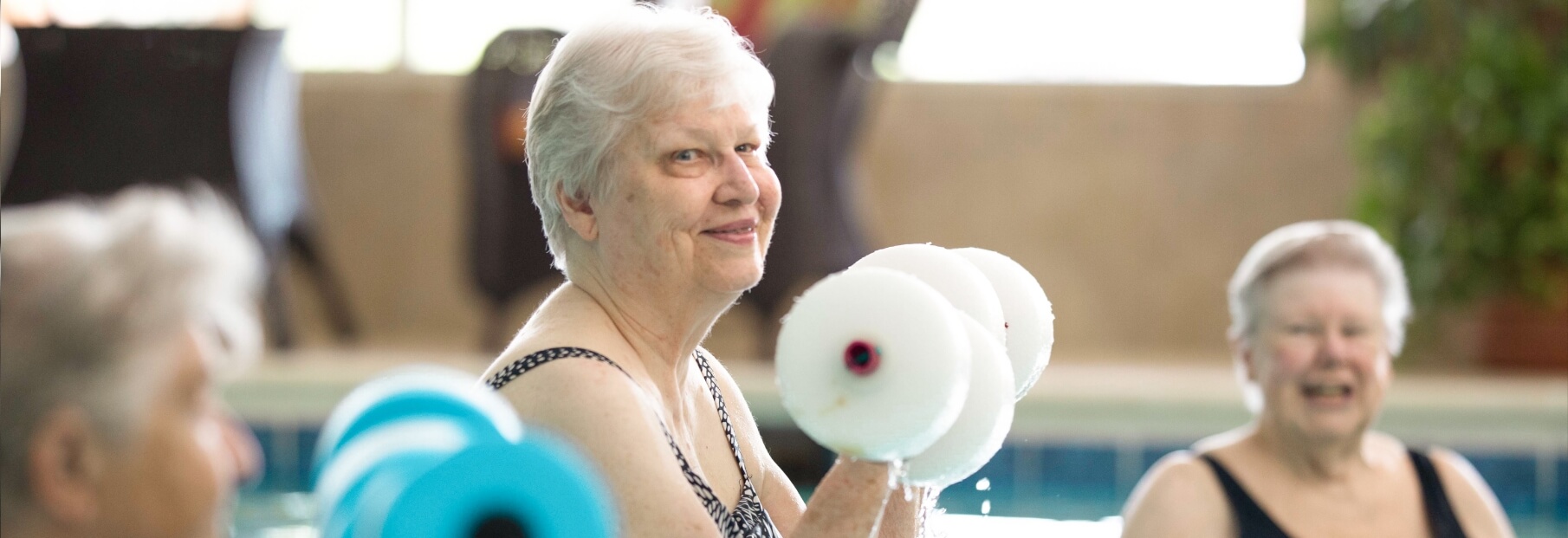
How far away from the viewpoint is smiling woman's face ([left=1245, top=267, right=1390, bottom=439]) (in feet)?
8.33

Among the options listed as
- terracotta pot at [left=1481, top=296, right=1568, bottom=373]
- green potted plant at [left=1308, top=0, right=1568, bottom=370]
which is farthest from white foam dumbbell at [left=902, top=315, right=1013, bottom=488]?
terracotta pot at [left=1481, top=296, right=1568, bottom=373]

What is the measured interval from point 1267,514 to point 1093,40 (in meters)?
6.14

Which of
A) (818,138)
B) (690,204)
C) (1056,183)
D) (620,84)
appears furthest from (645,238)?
(1056,183)

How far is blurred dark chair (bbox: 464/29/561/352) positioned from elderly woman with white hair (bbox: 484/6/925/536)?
4.77m

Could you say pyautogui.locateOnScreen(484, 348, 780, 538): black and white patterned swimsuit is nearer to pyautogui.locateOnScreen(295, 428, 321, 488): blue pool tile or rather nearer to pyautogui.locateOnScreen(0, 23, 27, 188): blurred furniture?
pyautogui.locateOnScreen(295, 428, 321, 488): blue pool tile

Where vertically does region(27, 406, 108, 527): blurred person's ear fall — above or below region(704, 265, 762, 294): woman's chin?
above

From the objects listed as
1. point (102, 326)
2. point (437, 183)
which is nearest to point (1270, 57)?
point (437, 183)

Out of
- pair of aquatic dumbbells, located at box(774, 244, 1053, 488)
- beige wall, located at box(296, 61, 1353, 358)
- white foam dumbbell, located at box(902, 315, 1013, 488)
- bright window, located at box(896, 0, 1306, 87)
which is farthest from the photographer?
bright window, located at box(896, 0, 1306, 87)

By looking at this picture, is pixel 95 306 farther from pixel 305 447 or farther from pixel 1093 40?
pixel 1093 40

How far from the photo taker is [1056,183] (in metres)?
8.30

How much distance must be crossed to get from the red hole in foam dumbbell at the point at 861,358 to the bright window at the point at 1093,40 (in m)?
7.18

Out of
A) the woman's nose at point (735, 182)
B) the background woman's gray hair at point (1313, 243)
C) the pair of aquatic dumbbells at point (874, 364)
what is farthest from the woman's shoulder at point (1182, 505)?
the pair of aquatic dumbbells at point (874, 364)

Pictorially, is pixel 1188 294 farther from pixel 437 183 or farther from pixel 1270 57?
pixel 437 183

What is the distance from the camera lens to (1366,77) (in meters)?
7.34
